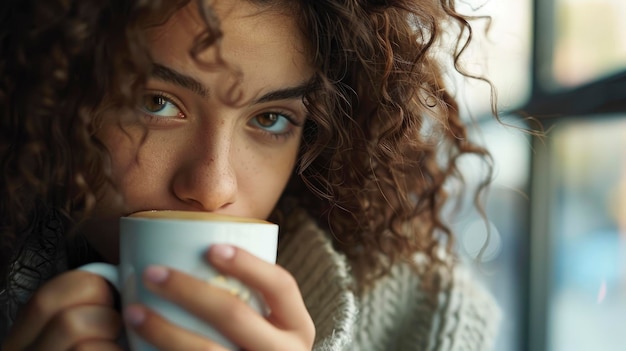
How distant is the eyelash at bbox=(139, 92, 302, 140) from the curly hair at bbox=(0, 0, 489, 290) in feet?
0.12

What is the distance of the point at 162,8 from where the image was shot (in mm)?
729

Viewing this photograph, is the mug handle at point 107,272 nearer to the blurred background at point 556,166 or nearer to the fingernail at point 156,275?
the fingernail at point 156,275

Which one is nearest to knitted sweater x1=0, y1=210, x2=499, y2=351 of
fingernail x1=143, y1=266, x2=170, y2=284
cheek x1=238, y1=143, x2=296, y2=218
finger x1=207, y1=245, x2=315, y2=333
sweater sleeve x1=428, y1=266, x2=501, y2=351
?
sweater sleeve x1=428, y1=266, x2=501, y2=351

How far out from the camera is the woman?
619mm

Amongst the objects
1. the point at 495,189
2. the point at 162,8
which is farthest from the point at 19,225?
the point at 495,189

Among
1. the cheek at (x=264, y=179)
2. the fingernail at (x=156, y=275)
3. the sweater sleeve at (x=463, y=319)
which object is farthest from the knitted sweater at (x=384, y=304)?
the fingernail at (x=156, y=275)

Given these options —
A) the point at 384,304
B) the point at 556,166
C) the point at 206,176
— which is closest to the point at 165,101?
the point at 206,176

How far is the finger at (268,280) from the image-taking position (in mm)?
581

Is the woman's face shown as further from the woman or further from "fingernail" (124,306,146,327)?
"fingernail" (124,306,146,327)

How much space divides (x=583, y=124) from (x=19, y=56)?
0.94 m

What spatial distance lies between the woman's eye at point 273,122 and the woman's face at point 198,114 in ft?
0.11

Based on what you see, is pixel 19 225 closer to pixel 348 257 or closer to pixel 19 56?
pixel 19 56

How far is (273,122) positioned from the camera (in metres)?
0.90

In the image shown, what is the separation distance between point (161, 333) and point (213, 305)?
0.05 m
